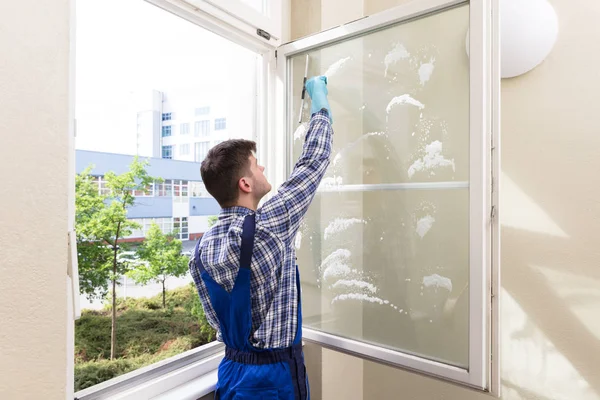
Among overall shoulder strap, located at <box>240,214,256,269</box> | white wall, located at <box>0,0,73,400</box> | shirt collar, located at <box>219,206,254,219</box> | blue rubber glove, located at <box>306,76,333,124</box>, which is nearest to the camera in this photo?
white wall, located at <box>0,0,73,400</box>

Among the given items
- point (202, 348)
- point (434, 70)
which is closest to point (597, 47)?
point (434, 70)

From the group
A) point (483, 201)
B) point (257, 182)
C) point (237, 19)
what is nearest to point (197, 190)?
point (257, 182)

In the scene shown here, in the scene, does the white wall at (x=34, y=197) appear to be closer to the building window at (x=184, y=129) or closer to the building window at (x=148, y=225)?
the building window at (x=148, y=225)

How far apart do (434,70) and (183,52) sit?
810 millimetres

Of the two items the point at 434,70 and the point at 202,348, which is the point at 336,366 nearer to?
the point at 202,348

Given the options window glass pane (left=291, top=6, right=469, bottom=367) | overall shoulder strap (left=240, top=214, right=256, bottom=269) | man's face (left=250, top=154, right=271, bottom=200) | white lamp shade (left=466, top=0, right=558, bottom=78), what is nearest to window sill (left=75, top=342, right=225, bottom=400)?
window glass pane (left=291, top=6, right=469, bottom=367)

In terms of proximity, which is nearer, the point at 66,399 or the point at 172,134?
the point at 66,399

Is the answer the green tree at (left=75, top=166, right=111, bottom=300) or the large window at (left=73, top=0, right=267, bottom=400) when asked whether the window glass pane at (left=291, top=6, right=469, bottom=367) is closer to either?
the large window at (left=73, top=0, right=267, bottom=400)

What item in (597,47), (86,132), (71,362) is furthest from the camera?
(597,47)

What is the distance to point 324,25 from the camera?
1.58 meters

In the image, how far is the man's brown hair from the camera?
108cm

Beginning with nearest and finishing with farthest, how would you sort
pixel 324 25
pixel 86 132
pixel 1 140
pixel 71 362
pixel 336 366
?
pixel 1 140 → pixel 71 362 → pixel 86 132 → pixel 324 25 → pixel 336 366

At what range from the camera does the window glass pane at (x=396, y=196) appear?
1.12 meters

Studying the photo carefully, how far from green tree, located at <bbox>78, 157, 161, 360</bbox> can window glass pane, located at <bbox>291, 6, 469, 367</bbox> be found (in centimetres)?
60
